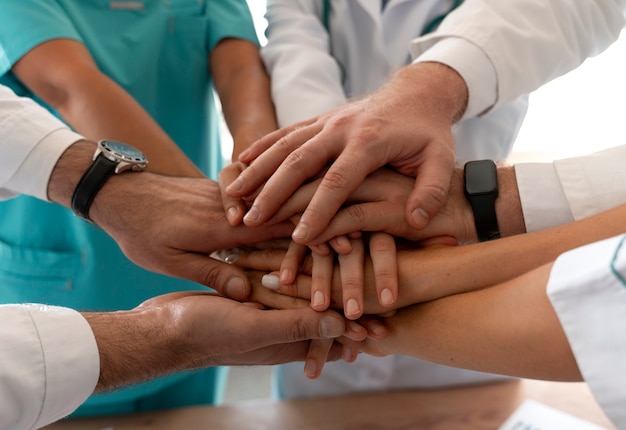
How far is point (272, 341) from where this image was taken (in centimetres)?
94

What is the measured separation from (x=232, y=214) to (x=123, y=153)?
217 millimetres

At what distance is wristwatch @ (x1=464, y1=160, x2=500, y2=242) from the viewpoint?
1027mm

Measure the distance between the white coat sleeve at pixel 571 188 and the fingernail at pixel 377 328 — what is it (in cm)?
26

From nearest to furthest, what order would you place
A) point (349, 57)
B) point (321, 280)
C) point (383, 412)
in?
point (321, 280) < point (383, 412) < point (349, 57)

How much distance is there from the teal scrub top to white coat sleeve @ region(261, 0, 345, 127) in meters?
0.08

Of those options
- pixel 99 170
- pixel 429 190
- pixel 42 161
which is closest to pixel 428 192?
pixel 429 190

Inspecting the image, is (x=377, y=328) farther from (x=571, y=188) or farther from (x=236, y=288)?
(x=571, y=188)

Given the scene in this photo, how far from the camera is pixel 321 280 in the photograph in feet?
3.23

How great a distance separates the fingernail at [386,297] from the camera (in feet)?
3.05

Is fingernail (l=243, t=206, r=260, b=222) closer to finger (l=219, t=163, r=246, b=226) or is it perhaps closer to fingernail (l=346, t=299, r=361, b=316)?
finger (l=219, t=163, r=246, b=226)

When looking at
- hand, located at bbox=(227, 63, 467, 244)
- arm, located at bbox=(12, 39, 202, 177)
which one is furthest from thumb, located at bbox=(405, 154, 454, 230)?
arm, located at bbox=(12, 39, 202, 177)

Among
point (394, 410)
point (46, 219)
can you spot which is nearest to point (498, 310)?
point (394, 410)

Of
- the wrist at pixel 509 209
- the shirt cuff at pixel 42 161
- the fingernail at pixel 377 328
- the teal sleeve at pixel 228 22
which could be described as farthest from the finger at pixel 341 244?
the teal sleeve at pixel 228 22

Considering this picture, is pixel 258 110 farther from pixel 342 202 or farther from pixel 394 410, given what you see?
pixel 394 410
